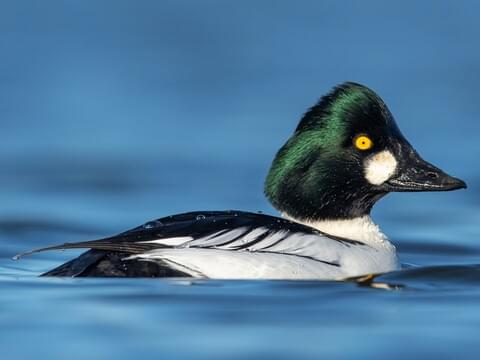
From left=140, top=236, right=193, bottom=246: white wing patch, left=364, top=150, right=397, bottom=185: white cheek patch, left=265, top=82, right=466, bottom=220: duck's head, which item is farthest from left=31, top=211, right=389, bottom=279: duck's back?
left=364, top=150, right=397, bottom=185: white cheek patch

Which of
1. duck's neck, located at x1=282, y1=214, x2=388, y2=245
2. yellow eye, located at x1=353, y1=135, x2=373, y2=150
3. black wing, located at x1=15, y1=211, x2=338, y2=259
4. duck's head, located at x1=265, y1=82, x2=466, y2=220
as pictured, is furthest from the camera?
duck's neck, located at x1=282, y1=214, x2=388, y2=245

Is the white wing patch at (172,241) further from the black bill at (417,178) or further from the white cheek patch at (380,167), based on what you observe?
the black bill at (417,178)

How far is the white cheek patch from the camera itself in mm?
10625

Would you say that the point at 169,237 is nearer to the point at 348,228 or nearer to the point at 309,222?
the point at 309,222

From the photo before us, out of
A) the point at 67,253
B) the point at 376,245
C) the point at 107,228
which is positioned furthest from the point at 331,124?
the point at 107,228

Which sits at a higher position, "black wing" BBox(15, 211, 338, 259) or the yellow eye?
the yellow eye

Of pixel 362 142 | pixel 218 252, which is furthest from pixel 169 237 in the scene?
pixel 362 142

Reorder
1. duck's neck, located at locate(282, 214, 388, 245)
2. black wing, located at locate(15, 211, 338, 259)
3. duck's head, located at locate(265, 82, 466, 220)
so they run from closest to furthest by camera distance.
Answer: black wing, located at locate(15, 211, 338, 259) < duck's head, located at locate(265, 82, 466, 220) < duck's neck, located at locate(282, 214, 388, 245)

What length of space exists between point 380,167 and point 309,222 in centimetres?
60

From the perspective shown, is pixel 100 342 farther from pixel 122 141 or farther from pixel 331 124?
pixel 122 141

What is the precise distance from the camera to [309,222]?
34.9 ft

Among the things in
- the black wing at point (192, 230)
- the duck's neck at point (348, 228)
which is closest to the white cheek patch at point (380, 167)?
the duck's neck at point (348, 228)

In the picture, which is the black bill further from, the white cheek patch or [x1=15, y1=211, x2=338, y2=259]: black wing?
[x1=15, y1=211, x2=338, y2=259]: black wing

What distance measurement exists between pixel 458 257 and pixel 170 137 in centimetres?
643
